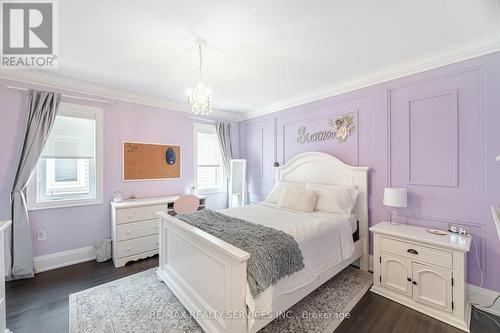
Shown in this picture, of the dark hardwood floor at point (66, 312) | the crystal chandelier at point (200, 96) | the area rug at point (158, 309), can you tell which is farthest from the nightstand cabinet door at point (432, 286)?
the crystal chandelier at point (200, 96)

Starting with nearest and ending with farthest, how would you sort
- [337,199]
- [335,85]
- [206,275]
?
[206,275]
[337,199]
[335,85]

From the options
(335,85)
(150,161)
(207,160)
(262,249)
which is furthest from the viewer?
(207,160)

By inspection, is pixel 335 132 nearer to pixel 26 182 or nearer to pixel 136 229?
pixel 136 229

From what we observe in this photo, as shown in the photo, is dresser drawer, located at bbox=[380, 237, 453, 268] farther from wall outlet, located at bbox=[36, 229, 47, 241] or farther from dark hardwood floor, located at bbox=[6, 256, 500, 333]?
wall outlet, located at bbox=[36, 229, 47, 241]

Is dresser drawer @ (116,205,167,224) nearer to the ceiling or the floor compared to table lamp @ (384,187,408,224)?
nearer to the floor

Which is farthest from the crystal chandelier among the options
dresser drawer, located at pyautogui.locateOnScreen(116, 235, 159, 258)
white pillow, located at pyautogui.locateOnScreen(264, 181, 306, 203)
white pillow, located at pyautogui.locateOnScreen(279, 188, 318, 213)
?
dresser drawer, located at pyautogui.locateOnScreen(116, 235, 159, 258)

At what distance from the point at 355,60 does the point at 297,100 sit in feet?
4.52

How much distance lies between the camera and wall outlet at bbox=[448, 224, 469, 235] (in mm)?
2135

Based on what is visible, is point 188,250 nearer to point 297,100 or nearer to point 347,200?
point 347,200

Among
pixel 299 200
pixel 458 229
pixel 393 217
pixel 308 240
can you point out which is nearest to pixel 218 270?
pixel 308 240

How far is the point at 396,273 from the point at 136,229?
11.0 ft

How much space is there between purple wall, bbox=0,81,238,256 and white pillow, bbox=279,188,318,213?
2.03 meters

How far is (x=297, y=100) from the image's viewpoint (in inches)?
149

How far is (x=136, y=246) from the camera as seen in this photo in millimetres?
3131
